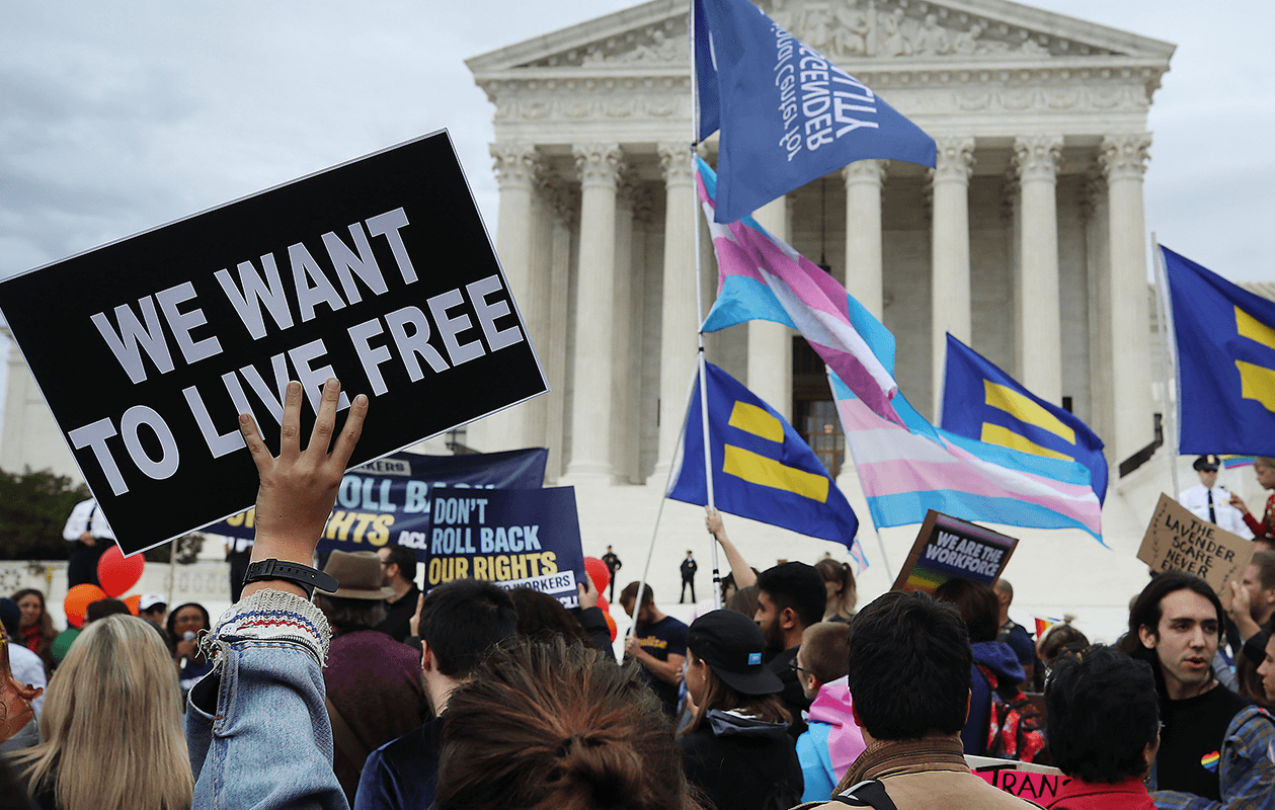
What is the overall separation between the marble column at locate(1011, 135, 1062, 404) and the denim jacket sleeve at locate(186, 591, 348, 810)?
35.2 meters

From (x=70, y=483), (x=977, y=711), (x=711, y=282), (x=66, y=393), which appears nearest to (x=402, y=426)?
(x=66, y=393)

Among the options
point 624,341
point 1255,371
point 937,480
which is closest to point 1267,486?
point 1255,371

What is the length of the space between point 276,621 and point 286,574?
0.11 metres

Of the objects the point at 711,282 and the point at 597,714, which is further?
the point at 711,282

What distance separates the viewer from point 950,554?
6.61 meters

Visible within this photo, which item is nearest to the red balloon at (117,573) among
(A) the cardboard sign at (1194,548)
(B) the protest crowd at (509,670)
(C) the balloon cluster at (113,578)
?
(C) the balloon cluster at (113,578)

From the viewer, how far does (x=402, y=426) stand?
3.27m

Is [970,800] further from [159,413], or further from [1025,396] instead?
[1025,396]

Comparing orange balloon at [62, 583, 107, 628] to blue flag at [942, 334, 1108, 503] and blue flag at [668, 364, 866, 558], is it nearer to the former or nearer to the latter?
blue flag at [668, 364, 866, 558]

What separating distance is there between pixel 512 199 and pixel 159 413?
35.3 m

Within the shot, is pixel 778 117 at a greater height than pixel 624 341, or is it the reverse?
pixel 624 341

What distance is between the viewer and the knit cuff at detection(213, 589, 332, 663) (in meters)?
1.99

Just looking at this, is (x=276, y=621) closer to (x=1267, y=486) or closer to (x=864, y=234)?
(x=1267, y=486)

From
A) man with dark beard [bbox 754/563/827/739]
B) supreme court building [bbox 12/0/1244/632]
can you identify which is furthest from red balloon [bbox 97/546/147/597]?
supreme court building [bbox 12/0/1244/632]
